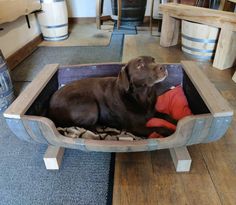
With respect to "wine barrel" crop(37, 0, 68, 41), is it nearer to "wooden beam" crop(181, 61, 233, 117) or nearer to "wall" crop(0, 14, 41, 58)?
"wall" crop(0, 14, 41, 58)

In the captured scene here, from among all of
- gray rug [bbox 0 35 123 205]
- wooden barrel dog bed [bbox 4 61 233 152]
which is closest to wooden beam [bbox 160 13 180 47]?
wooden barrel dog bed [bbox 4 61 233 152]

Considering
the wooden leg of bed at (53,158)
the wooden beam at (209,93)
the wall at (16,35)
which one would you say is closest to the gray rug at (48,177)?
the wooden leg of bed at (53,158)

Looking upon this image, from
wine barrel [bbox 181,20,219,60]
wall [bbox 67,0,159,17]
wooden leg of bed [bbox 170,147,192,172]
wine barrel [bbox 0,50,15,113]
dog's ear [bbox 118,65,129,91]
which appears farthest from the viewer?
wall [bbox 67,0,159,17]

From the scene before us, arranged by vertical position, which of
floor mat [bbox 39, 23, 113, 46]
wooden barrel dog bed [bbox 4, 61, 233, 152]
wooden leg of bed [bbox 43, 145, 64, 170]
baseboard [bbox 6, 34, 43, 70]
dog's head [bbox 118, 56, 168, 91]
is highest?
dog's head [bbox 118, 56, 168, 91]

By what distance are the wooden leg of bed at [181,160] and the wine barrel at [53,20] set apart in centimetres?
263

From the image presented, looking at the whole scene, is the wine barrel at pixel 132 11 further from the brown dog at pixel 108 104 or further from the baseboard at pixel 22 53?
the brown dog at pixel 108 104

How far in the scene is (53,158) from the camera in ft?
3.60

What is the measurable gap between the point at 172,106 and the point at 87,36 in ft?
7.86

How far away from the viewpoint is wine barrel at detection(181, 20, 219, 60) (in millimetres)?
2180

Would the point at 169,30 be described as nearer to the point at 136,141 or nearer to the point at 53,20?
the point at 53,20

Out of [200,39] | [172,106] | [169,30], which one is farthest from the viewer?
[169,30]

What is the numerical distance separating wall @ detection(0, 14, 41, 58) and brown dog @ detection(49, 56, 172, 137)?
1.46 metres

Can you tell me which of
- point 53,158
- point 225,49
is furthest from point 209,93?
point 225,49

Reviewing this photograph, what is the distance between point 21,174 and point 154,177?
67 cm
